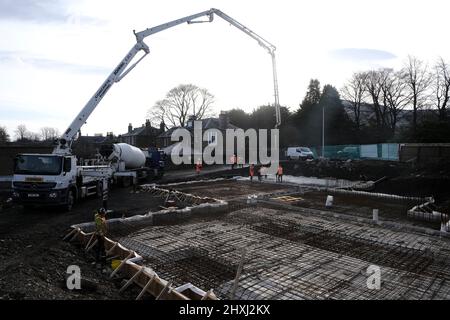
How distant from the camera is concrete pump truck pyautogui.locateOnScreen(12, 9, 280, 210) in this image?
42.0ft

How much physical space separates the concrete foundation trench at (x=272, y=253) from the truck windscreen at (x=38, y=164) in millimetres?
3999

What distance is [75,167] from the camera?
48.3ft

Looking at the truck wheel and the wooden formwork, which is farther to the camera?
the truck wheel

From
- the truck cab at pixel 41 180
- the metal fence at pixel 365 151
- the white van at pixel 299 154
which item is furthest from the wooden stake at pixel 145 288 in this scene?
the white van at pixel 299 154

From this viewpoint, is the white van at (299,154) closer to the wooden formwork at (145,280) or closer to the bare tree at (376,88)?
the bare tree at (376,88)

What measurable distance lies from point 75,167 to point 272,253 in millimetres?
9986

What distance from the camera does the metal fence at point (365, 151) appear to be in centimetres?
3625

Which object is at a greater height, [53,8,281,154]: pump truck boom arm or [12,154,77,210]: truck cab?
[53,8,281,154]: pump truck boom arm

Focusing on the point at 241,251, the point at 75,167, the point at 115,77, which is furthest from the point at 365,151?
the point at 241,251

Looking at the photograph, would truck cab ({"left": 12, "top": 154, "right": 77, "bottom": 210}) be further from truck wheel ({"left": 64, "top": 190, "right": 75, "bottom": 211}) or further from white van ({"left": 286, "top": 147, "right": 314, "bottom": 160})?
white van ({"left": 286, "top": 147, "right": 314, "bottom": 160})

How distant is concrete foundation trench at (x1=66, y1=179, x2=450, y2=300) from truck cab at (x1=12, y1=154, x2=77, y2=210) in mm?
3435

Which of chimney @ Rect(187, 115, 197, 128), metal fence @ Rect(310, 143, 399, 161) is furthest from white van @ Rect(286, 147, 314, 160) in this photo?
chimney @ Rect(187, 115, 197, 128)

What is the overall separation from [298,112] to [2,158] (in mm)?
41200
